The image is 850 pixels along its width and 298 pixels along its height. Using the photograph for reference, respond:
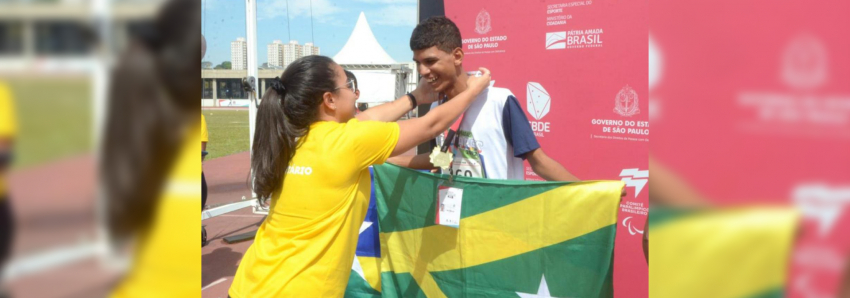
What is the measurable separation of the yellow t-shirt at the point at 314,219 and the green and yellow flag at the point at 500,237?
0.86m

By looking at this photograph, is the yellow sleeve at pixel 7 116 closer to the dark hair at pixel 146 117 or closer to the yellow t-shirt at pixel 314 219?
the dark hair at pixel 146 117

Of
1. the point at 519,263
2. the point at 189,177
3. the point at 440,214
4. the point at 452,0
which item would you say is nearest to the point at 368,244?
the point at 440,214

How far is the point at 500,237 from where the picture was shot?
2852mm

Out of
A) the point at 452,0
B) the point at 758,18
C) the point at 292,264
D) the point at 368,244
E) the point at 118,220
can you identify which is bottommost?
the point at 368,244

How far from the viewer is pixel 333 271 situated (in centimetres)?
214

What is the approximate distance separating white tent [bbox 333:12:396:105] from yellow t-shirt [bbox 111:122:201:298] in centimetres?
1714

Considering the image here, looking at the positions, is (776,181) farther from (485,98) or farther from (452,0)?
(452,0)

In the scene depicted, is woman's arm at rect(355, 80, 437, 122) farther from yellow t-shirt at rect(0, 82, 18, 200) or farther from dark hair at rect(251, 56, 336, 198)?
yellow t-shirt at rect(0, 82, 18, 200)

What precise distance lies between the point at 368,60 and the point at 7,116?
17766 mm

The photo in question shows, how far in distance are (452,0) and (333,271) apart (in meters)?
3.55

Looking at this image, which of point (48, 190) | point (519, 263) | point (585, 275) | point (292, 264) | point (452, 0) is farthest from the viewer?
point (452, 0)

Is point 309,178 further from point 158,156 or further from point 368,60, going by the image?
point 368,60

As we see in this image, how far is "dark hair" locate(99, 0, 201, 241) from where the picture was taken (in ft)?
1.63

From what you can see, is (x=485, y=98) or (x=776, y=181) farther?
(x=485, y=98)
